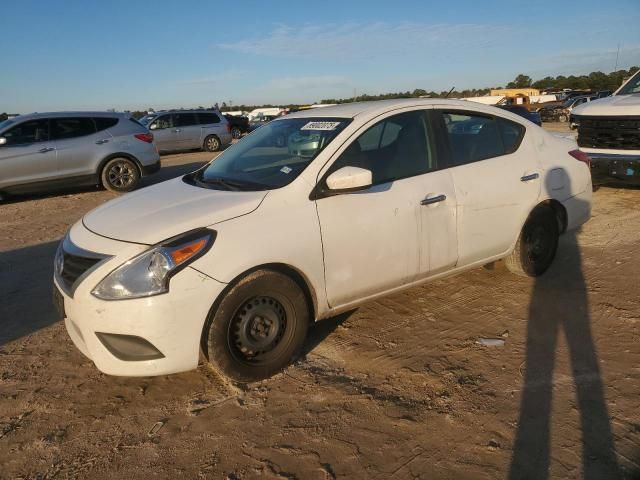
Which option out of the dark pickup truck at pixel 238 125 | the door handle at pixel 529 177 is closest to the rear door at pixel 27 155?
the door handle at pixel 529 177

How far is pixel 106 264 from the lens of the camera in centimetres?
289

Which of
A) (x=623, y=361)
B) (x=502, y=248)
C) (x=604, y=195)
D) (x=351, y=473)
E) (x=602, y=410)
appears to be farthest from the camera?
(x=604, y=195)

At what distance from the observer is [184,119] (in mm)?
19109

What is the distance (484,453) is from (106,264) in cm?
222

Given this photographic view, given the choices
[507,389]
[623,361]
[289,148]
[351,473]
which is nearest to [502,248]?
[623,361]

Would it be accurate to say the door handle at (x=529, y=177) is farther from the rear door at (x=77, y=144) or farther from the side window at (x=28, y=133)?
the side window at (x=28, y=133)

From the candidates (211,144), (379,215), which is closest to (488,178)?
(379,215)

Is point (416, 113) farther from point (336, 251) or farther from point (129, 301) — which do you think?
point (129, 301)

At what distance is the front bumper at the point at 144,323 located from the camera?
282 centimetres

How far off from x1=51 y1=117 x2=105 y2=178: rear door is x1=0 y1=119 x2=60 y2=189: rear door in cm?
15

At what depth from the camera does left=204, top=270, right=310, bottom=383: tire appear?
118 inches

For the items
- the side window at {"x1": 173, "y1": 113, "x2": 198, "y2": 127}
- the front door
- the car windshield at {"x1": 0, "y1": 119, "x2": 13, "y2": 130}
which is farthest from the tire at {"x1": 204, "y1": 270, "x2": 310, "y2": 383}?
the side window at {"x1": 173, "y1": 113, "x2": 198, "y2": 127}

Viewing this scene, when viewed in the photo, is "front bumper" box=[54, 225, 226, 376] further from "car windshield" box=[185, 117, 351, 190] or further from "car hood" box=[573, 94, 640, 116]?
"car hood" box=[573, 94, 640, 116]

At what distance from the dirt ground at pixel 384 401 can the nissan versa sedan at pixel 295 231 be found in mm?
313
